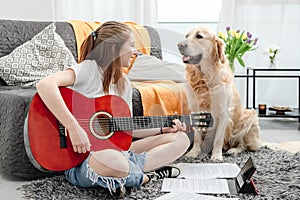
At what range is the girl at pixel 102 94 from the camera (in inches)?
63.4

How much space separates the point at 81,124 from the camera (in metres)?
1.62

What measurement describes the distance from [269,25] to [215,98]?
202cm

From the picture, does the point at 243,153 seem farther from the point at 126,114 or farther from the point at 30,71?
the point at 30,71

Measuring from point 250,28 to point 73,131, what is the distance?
8.76ft

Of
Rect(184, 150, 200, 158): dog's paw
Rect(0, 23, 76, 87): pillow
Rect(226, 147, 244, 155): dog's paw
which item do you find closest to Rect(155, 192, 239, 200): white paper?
Rect(184, 150, 200, 158): dog's paw

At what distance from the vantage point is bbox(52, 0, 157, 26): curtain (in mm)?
3877

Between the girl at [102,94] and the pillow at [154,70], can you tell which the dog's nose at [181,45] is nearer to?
the pillow at [154,70]

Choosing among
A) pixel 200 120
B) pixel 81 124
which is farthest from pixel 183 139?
pixel 81 124

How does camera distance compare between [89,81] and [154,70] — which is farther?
[154,70]

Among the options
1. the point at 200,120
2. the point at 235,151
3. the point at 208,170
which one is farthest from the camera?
the point at 235,151

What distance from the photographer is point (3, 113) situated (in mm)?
1879

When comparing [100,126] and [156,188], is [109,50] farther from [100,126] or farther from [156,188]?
[156,188]

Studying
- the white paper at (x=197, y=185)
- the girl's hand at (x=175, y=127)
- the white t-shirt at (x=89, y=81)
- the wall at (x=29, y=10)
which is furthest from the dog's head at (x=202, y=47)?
the wall at (x=29, y=10)

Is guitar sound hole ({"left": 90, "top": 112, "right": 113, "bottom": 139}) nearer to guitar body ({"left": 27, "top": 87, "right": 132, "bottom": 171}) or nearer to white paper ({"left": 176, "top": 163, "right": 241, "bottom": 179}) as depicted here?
guitar body ({"left": 27, "top": 87, "right": 132, "bottom": 171})
